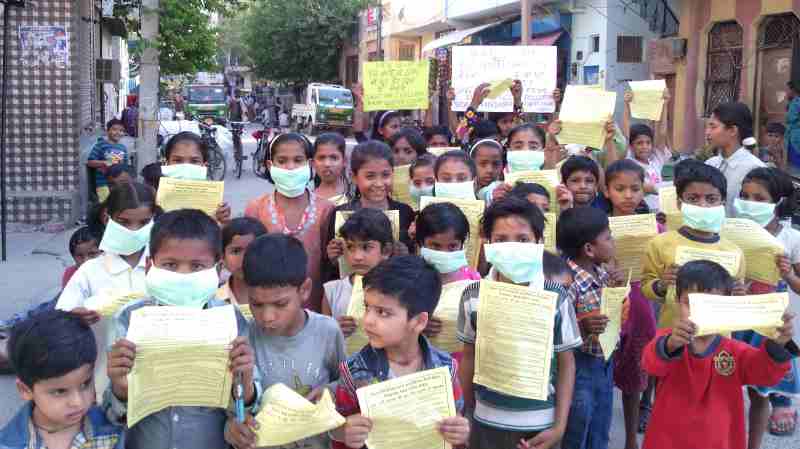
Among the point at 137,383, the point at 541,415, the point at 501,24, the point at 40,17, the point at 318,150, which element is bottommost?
the point at 541,415

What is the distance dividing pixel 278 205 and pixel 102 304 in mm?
1489

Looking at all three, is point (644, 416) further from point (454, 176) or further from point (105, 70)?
point (105, 70)

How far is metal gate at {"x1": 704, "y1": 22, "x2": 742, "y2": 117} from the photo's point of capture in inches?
603

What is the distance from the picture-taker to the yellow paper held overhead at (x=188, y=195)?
4117 millimetres

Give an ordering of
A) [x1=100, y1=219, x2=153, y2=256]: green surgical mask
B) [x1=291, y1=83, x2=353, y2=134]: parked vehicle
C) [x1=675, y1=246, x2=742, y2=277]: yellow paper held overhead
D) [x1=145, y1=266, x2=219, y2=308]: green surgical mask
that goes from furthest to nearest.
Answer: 1. [x1=291, y1=83, x2=353, y2=134]: parked vehicle
2. [x1=675, y1=246, x2=742, y2=277]: yellow paper held overhead
3. [x1=100, y1=219, x2=153, y2=256]: green surgical mask
4. [x1=145, y1=266, x2=219, y2=308]: green surgical mask

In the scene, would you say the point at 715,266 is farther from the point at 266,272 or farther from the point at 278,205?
the point at 278,205

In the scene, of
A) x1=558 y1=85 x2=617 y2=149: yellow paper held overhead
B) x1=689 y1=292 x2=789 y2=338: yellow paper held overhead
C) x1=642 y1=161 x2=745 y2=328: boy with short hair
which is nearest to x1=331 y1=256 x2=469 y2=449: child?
x1=689 y1=292 x2=789 y2=338: yellow paper held overhead

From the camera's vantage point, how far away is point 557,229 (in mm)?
3891

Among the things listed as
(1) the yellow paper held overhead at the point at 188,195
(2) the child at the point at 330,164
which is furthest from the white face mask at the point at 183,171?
(2) the child at the point at 330,164

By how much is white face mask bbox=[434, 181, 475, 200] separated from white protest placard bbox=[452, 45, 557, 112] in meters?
4.09

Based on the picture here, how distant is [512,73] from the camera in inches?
349

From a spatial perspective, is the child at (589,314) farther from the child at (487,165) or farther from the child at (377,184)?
the child at (487,165)

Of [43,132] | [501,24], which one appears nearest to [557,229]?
[43,132]

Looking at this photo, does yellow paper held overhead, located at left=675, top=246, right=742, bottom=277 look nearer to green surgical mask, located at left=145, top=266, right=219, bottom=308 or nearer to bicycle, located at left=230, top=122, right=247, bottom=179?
green surgical mask, located at left=145, top=266, right=219, bottom=308
